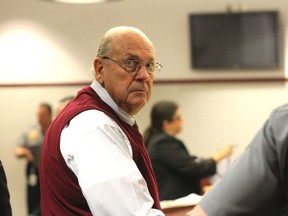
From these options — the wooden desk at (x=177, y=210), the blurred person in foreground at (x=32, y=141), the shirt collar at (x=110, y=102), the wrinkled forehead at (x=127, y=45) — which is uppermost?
the wrinkled forehead at (x=127, y=45)

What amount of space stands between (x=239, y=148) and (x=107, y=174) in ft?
15.2

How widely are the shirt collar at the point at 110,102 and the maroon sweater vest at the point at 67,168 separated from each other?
0.02m

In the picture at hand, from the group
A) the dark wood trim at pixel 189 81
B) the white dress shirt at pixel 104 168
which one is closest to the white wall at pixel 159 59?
the dark wood trim at pixel 189 81

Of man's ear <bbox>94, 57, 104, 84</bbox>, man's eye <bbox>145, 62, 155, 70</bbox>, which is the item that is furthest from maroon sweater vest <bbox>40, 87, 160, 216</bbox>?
man's eye <bbox>145, 62, 155, 70</bbox>

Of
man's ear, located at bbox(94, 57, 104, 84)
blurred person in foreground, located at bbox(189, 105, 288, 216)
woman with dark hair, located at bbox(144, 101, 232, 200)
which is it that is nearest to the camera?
blurred person in foreground, located at bbox(189, 105, 288, 216)

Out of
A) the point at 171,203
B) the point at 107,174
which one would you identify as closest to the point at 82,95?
the point at 107,174

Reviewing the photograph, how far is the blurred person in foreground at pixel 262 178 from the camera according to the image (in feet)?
3.28

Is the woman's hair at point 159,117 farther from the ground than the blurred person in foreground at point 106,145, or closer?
closer

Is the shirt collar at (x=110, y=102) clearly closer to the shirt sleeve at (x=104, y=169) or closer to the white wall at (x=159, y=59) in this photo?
the shirt sleeve at (x=104, y=169)

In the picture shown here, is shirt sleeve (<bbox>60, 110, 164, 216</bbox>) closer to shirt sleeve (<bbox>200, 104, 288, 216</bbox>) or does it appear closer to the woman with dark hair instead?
shirt sleeve (<bbox>200, 104, 288, 216</bbox>)

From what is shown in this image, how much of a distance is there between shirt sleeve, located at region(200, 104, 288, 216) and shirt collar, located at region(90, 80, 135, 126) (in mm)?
1006

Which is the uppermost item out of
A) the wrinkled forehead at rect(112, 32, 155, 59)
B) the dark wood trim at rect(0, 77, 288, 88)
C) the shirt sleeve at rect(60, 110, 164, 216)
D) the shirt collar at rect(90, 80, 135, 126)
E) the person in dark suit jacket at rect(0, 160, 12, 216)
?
the wrinkled forehead at rect(112, 32, 155, 59)

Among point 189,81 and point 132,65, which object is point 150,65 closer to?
point 132,65

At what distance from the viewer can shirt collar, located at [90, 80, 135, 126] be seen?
2029 mm
